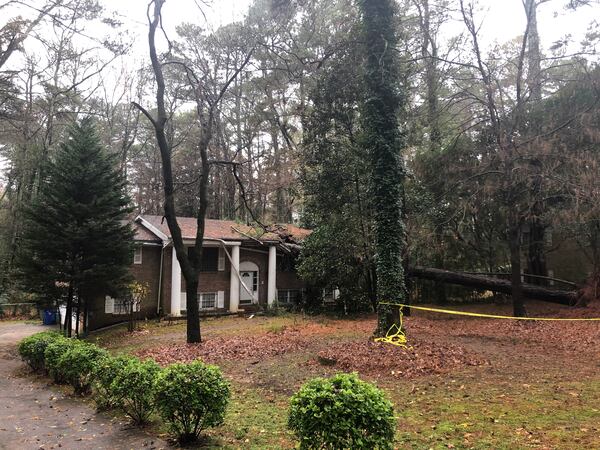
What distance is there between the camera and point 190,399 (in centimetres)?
565

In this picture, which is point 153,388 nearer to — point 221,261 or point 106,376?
point 106,376

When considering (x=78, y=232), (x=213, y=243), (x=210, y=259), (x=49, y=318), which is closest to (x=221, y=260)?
(x=210, y=259)

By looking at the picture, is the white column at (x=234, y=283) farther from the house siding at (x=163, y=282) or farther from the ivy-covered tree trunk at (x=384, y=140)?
the ivy-covered tree trunk at (x=384, y=140)

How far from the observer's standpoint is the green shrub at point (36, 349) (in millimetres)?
11523

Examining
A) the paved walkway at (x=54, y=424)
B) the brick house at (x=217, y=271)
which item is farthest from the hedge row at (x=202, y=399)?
the brick house at (x=217, y=271)

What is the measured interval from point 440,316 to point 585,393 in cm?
1493

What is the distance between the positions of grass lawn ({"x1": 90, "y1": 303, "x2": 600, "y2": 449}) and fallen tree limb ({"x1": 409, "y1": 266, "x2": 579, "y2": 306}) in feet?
18.3

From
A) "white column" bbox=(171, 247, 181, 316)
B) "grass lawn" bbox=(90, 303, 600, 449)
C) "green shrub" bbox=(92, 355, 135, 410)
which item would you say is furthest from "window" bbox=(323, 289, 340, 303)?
"green shrub" bbox=(92, 355, 135, 410)

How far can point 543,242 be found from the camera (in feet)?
81.6

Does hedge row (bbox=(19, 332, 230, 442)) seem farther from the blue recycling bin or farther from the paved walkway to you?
the blue recycling bin

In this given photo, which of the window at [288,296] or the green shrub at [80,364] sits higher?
the window at [288,296]

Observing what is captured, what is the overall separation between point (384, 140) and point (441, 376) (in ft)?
21.8

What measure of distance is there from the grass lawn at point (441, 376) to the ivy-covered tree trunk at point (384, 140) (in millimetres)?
2006

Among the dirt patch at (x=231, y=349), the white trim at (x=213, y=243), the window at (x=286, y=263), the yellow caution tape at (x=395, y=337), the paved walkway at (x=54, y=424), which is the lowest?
the paved walkway at (x=54, y=424)
